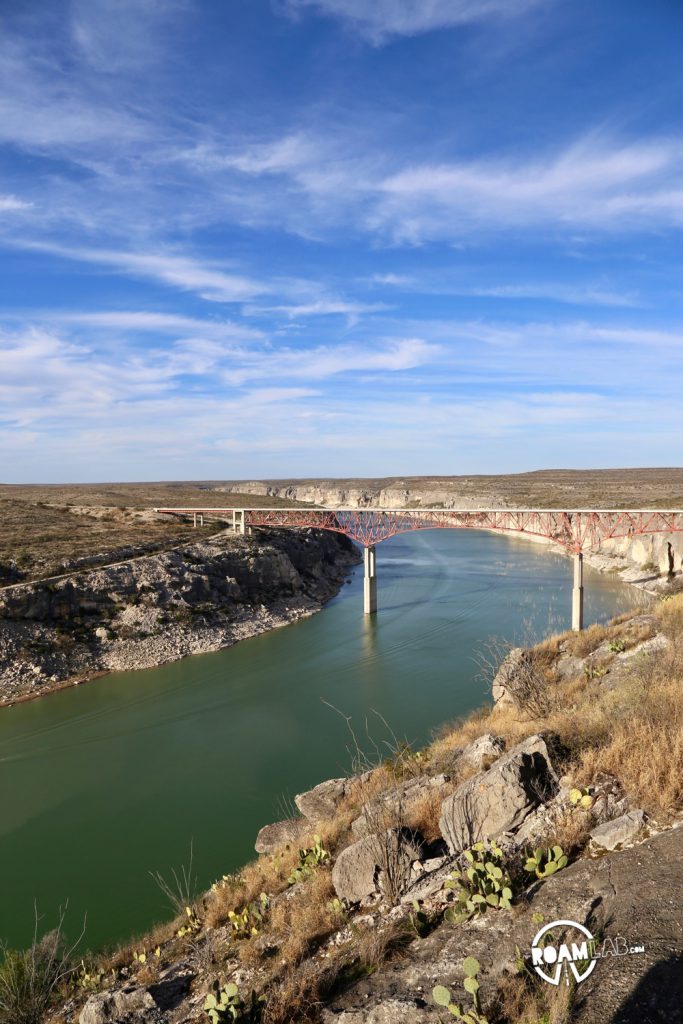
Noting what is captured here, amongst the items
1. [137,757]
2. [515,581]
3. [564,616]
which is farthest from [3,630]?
[515,581]

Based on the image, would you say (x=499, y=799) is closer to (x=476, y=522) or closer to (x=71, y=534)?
(x=476, y=522)

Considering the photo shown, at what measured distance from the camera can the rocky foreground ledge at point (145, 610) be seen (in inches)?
946

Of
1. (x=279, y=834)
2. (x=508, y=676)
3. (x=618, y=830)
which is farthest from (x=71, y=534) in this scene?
(x=618, y=830)

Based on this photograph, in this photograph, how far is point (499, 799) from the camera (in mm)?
6105

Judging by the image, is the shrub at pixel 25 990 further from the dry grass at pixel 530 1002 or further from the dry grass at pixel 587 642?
the dry grass at pixel 587 642

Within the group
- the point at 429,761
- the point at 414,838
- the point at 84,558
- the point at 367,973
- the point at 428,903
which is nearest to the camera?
the point at 367,973

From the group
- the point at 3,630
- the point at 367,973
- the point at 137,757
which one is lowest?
the point at 137,757

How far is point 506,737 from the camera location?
8.50 m

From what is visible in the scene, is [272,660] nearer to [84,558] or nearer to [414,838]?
[84,558]

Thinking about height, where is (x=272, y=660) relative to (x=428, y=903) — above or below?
below

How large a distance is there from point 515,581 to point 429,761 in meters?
36.1

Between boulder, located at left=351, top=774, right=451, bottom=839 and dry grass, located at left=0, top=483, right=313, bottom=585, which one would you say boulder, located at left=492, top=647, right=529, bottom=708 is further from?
dry grass, located at left=0, top=483, right=313, bottom=585

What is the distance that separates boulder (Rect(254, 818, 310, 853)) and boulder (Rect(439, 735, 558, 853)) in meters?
3.87

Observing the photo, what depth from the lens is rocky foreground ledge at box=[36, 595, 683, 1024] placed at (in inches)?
150
